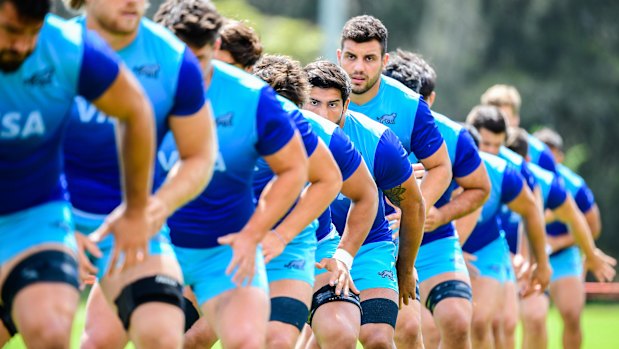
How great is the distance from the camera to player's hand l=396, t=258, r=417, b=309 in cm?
815

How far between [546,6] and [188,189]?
87.5ft

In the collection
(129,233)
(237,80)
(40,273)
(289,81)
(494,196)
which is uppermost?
(237,80)

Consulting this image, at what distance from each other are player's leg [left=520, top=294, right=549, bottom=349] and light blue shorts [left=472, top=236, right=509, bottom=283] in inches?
76.5

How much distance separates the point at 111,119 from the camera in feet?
19.3

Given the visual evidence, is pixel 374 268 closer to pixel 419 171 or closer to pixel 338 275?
pixel 338 275

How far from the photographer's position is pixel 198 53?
6211mm

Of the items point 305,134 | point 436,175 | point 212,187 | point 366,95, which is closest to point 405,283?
point 436,175

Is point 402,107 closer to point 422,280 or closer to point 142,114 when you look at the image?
point 422,280

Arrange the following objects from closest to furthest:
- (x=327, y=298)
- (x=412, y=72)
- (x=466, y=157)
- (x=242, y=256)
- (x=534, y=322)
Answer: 1. (x=242, y=256)
2. (x=327, y=298)
3. (x=466, y=157)
4. (x=412, y=72)
5. (x=534, y=322)

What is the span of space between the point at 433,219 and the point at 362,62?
1203 millimetres

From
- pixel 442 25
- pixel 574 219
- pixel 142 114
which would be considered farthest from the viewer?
pixel 442 25

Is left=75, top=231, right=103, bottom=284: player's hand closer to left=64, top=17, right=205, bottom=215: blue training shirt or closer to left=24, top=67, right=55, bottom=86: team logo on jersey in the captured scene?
left=64, top=17, right=205, bottom=215: blue training shirt

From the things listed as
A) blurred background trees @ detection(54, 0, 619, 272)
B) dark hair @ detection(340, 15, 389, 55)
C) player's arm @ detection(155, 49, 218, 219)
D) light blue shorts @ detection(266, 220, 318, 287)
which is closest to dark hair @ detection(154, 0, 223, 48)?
player's arm @ detection(155, 49, 218, 219)

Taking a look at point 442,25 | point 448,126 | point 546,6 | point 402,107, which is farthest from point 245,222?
point 546,6
